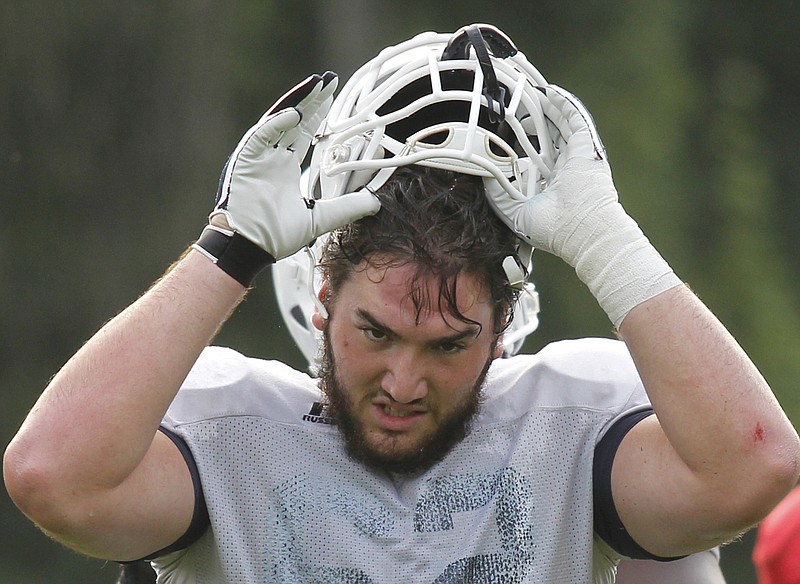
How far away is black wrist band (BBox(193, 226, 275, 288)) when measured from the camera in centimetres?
223

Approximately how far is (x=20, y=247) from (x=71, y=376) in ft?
16.5

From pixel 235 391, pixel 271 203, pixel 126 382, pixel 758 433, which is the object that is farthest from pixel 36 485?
pixel 758 433

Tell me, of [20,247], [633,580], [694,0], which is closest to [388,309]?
[633,580]

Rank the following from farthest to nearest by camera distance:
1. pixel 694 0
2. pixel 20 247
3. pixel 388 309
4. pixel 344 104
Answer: pixel 694 0, pixel 20 247, pixel 344 104, pixel 388 309

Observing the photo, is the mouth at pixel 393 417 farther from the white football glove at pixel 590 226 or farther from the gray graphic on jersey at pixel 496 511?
the white football glove at pixel 590 226

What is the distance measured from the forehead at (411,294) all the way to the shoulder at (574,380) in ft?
0.59

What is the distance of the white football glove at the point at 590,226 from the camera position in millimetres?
2256

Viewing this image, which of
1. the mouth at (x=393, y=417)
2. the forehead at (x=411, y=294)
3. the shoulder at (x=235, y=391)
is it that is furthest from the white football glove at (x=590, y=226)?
the shoulder at (x=235, y=391)

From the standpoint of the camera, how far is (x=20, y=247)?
700 centimetres

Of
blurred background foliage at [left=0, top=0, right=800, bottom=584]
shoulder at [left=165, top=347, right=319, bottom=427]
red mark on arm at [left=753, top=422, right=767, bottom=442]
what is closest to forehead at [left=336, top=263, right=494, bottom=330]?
shoulder at [left=165, top=347, right=319, bottom=427]

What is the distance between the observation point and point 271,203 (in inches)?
88.4

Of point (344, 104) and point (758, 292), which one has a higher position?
point (344, 104)

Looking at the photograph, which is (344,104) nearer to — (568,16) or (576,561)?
(576,561)

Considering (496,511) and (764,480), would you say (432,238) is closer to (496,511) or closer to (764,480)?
(496,511)
